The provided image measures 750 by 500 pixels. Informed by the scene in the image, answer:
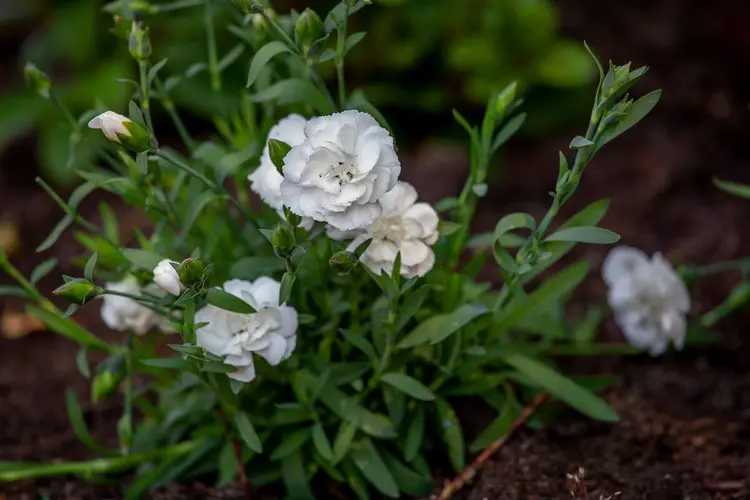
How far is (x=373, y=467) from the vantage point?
126cm

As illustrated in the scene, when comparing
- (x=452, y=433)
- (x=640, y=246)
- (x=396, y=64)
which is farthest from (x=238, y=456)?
(x=396, y=64)

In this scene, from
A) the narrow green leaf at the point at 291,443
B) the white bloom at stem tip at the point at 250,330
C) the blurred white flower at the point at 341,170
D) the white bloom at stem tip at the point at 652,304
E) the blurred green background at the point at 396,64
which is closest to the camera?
the blurred white flower at the point at 341,170

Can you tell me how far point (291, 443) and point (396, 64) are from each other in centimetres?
132

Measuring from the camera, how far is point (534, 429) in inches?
55.7

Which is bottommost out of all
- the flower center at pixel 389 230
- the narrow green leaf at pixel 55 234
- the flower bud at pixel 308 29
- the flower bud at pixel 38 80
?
the narrow green leaf at pixel 55 234

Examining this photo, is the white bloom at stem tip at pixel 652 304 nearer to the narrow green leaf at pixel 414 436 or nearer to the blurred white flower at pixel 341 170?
the narrow green leaf at pixel 414 436

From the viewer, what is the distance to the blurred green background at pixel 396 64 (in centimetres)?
228

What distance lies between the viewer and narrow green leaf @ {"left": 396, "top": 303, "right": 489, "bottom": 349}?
1203 millimetres

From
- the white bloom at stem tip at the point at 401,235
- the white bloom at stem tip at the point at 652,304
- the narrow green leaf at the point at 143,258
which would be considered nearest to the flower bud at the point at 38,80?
the narrow green leaf at the point at 143,258

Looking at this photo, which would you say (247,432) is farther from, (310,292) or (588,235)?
(588,235)

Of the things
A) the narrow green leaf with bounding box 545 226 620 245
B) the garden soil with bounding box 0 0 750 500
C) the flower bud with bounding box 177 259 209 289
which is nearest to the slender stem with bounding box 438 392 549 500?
the garden soil with bounding box 0 0 750 500

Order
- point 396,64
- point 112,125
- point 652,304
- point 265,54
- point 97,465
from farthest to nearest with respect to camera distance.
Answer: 1. point 396,64
2. point 652,304
3. point 97,465
4. point 265,54
5. point 112,125

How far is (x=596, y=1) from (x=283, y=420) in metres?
1.78

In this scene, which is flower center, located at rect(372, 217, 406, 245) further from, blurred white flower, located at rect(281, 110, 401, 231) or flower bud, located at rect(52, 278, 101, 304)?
flower bud, located at rect(52, 278, 101, 304)
